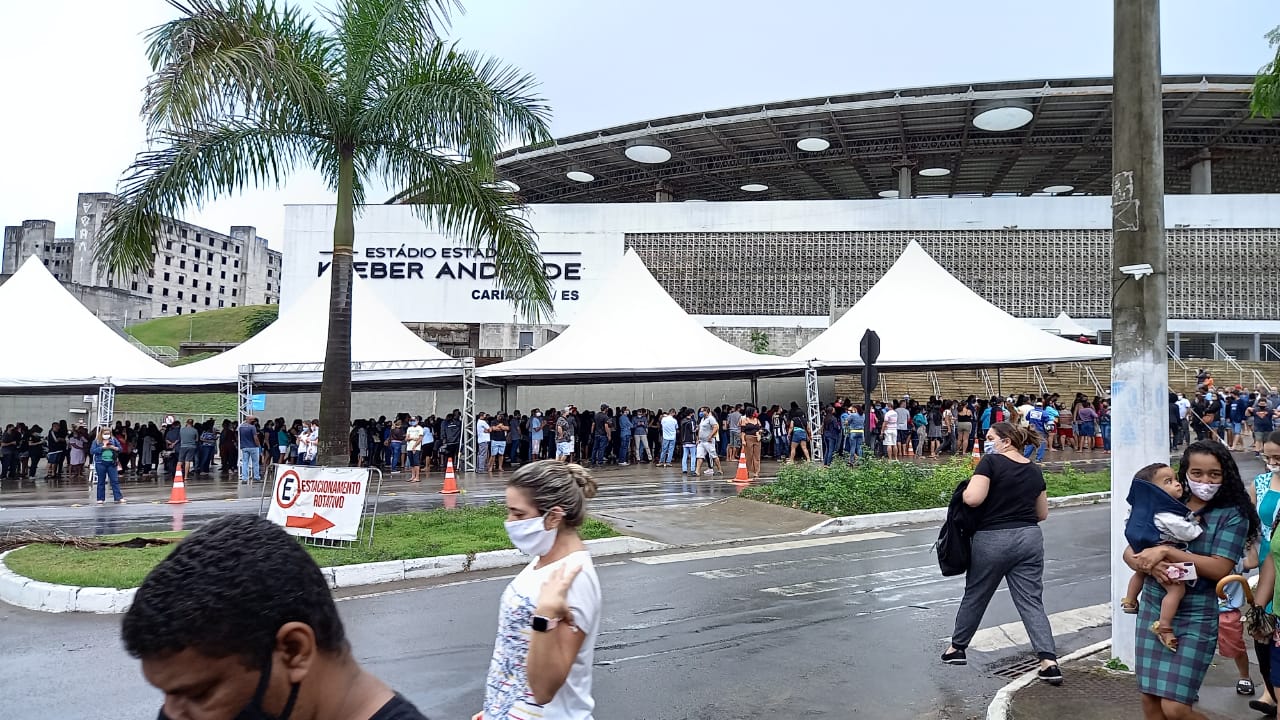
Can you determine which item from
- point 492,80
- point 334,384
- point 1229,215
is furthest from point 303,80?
point 1229,215

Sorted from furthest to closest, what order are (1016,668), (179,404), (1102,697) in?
(179,404) < (1016,668) < (1102,697)

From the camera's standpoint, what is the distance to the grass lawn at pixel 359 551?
340 inches

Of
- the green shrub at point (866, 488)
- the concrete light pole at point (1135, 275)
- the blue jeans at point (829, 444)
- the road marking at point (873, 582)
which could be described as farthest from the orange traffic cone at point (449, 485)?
the concrete light pole at point (1135, 275)

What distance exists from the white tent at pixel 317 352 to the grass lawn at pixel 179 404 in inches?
684

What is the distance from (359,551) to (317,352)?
47.5ft

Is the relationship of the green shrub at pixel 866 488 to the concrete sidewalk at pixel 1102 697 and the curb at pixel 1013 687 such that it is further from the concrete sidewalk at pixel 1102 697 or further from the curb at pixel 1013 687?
the concrete sidewalk at pixel 1102 697

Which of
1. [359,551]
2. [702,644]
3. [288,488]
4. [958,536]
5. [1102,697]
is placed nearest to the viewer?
[1102,697]

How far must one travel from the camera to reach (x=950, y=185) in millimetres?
51531

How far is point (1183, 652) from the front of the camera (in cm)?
406

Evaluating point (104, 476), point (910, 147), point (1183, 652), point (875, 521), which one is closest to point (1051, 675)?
point (1183, 652)

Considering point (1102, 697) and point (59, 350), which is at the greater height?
point (59, 350)

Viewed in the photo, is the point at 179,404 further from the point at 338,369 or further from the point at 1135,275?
the point at 1135,275

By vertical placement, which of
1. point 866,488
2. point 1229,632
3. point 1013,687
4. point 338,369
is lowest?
point 1013,687

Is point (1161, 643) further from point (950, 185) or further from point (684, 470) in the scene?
point (950, 185)
